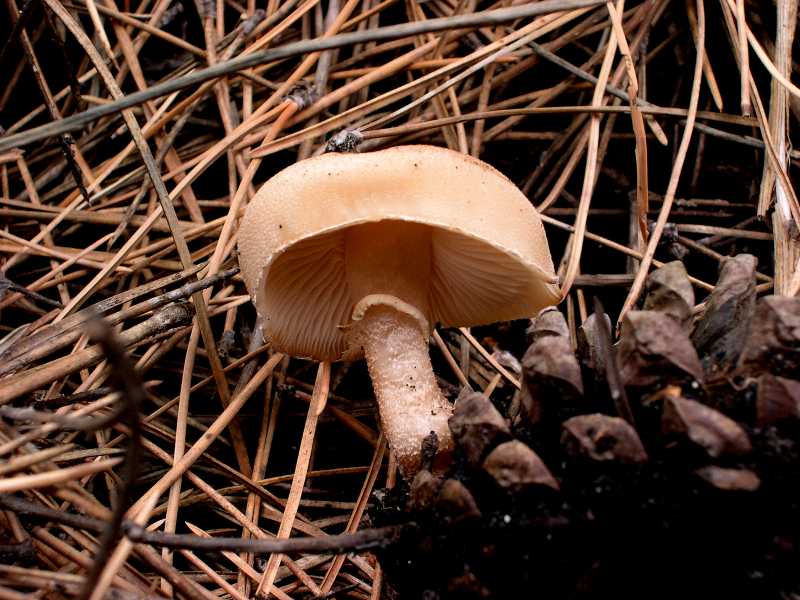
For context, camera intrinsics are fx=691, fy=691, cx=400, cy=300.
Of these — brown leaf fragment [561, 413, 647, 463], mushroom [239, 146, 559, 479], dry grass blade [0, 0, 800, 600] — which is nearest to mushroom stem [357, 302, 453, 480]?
mushroom [239, 146, 559, 479]

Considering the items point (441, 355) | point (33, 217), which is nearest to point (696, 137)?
point (441, 355)

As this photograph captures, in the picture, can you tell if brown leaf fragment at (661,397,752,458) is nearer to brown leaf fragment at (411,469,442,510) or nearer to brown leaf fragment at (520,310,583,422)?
brown leaf fragment at (520,310,583,422)

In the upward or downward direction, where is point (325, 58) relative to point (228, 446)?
upward

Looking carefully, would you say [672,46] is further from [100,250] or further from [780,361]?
[100,250]

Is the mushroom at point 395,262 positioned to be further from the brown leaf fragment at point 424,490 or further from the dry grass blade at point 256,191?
the brown leaf fragment at point 424,490

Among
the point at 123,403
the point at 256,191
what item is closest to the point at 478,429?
the point at 123,403

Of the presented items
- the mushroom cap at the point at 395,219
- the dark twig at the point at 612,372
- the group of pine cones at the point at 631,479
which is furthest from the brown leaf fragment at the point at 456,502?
the mushroom cap at the point at 395,219
